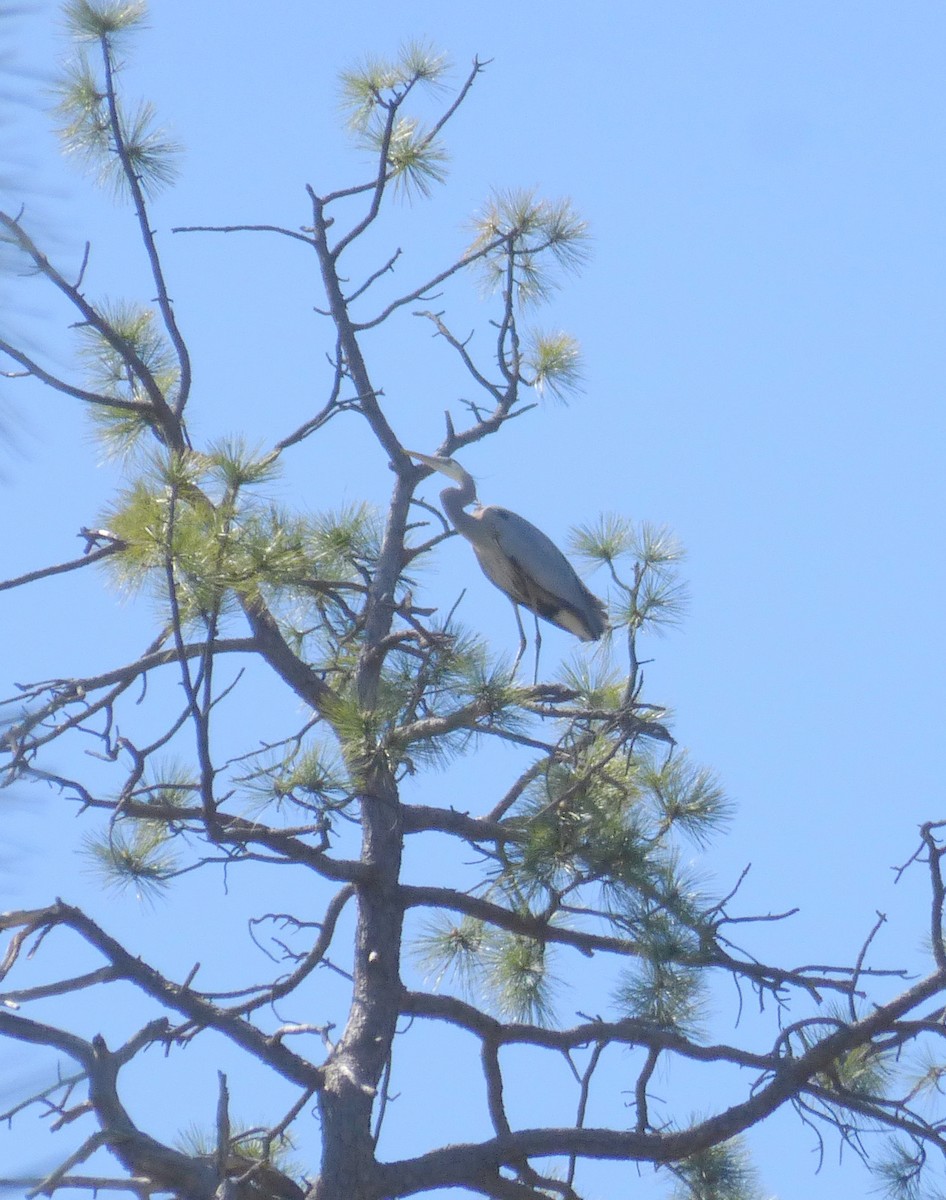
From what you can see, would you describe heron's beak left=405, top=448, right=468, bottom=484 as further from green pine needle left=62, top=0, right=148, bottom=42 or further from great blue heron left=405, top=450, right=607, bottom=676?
green pine needle left=62, top=0, right=148, bottom=42

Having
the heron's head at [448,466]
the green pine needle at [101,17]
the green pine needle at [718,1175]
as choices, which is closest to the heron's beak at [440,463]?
the heron's head at [448,466]

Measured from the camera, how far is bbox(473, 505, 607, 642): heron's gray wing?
4406 millimetres

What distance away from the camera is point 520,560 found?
4410 mm

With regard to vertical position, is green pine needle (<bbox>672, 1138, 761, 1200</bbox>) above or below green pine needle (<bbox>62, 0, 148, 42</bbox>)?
below

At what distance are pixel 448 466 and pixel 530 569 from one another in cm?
51

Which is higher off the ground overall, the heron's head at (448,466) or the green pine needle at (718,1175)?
the heron's head at (448,466)

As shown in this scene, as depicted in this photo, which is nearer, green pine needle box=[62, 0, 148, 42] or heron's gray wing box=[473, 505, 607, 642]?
green pine needle box=[62, 0, 148, 42]

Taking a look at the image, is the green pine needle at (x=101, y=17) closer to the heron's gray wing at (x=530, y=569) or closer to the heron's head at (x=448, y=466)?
the heron's head at (x=448, y=466)

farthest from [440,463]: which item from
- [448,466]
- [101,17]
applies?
[101,17]

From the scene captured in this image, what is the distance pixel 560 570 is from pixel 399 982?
173 centimetres

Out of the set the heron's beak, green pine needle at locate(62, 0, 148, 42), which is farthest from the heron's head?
green pine needle at locate(62, 0, 148, 42)

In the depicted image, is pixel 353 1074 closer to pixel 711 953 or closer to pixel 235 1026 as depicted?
pixel 235 1026

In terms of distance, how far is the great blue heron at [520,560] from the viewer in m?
4.39

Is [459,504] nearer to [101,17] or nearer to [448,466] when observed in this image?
[448,466]
